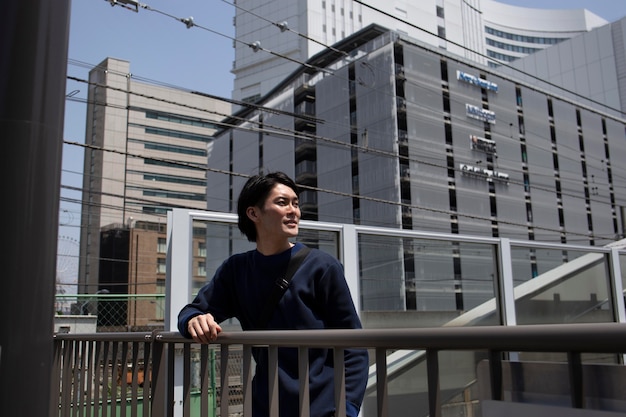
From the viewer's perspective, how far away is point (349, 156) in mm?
45250

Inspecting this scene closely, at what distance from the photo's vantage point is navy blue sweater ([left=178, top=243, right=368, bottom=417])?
194cm

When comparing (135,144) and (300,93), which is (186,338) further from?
(135,144)

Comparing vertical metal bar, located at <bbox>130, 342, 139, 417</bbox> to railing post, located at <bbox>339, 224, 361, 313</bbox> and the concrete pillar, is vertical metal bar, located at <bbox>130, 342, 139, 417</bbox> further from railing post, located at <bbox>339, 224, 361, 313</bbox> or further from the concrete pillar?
railing post, located at <bbox>339, 224, 361, 313</bbox>

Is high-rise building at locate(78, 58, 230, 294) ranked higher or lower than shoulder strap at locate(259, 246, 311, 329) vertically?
higher

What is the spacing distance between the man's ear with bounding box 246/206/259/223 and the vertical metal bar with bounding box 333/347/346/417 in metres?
0.79

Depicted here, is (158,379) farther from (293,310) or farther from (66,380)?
(66,380)

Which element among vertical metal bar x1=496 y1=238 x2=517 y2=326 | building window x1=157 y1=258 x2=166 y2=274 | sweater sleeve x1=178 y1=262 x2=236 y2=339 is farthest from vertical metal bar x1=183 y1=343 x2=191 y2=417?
building window x1=157 y1=258 x2=166 y2=274

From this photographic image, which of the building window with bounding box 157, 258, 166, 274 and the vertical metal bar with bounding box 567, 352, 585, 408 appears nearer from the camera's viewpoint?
the vertical metal bar with bounding box 567, 352, 585, 408

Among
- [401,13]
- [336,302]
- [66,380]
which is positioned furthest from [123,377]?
[401,13]

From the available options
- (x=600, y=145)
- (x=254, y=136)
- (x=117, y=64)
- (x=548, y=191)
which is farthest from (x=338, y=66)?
(x=117, y=64)

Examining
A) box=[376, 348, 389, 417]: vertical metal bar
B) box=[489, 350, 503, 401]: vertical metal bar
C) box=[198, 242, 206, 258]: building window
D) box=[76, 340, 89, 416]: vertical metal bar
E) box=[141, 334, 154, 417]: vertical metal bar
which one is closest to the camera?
box=[489, 350, 503, 401]: vertical metal bar

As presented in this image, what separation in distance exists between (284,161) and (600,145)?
3080 cm

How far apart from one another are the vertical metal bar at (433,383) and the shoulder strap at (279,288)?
2.49 feet

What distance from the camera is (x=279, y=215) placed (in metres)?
2.34
